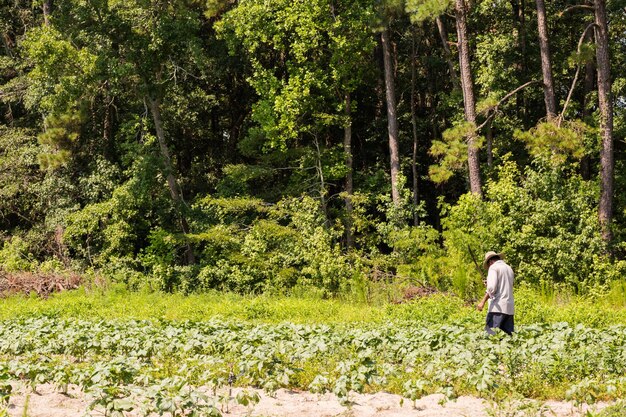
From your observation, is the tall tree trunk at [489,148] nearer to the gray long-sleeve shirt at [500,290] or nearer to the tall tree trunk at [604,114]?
the tall tree trunk at [604,114]

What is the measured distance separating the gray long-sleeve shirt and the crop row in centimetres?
40

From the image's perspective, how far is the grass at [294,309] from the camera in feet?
45.9

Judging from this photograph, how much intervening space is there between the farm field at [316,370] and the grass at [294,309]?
8.22 feet

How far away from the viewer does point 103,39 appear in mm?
24078

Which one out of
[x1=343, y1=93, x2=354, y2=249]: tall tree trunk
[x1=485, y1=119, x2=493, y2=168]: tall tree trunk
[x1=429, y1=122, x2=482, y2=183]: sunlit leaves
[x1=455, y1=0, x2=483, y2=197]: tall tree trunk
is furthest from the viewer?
[x1=485, y1=119, x2=493, y2=168]: tall tree trunk

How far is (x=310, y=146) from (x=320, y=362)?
16.7m

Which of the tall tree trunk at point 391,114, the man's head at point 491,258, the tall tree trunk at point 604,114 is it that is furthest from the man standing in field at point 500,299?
the tall tree trunk at point 391,114

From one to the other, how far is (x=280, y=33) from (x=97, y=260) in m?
9.40

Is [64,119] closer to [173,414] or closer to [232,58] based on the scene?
[232,58]

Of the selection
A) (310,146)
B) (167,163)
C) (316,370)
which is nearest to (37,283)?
(167,163)

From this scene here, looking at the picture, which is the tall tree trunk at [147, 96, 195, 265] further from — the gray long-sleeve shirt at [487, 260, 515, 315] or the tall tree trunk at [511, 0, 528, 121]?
the gray long-sleeve shirt at [487, 260, 515, 315]

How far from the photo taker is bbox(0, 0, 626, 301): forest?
64.5 ft

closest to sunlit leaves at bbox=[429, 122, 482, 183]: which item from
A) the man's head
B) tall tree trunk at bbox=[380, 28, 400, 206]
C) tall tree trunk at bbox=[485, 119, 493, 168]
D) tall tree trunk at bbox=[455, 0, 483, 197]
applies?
tall tree trunk at bbox=[455, 0, 483, 197]

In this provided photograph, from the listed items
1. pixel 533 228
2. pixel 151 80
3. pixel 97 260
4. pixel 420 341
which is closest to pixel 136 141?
pixel 151 80
